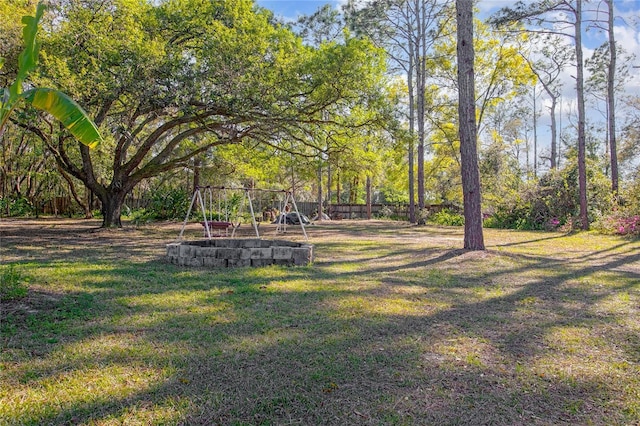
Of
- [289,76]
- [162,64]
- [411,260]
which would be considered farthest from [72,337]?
[289,76]

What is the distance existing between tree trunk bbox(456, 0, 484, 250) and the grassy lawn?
231cm

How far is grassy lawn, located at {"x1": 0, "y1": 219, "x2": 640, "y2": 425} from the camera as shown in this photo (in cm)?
227

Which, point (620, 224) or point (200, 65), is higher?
point (200, 65)

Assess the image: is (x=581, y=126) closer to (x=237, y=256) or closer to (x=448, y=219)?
(x=448, y=219)

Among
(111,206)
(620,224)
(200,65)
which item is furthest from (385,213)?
(200,65)

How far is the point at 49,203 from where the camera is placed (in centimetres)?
2434

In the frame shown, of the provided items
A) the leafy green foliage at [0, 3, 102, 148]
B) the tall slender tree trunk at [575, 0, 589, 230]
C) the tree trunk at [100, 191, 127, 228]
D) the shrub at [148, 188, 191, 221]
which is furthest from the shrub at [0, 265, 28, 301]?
the tall slender tree trunk at [575, 0, 589, 230]

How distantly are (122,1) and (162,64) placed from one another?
260 cm

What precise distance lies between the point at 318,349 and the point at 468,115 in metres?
6.55

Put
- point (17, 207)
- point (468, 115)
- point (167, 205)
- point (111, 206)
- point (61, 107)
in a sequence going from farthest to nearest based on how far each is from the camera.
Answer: point (17, 207)
point (167, 205)
point (111, 206)
point (468, 115)
point (61, 107)

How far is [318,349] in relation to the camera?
10.3 feet

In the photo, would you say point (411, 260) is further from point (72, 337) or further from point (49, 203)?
point (49, 203)

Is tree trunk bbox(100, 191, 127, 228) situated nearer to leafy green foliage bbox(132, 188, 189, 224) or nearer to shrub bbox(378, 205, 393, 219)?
leafy green foliage bbox(132, 188, 189, 224)

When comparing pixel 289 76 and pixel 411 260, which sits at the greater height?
pixel 289 76
